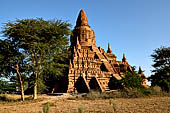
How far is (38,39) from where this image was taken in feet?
53.7

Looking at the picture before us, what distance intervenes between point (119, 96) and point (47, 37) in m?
11.2

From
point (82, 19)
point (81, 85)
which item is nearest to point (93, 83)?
point (81, 85)

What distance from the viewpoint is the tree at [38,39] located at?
16.1 metres

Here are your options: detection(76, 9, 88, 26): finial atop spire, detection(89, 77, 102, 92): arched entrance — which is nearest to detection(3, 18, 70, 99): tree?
detection(89, 77, 102, 92): arched entrance

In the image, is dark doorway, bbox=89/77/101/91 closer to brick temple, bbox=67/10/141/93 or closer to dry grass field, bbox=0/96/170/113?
brick temple, bbox=67/10/141/93

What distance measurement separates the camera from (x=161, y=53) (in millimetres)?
31172

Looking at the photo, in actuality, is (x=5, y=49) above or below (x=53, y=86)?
above

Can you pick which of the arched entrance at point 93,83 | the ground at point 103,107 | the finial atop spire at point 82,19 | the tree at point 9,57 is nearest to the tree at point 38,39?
the tree at point 9,57

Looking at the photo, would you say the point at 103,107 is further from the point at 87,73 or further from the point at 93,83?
the point at 87,73

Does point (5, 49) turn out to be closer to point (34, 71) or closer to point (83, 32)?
point (34, 71)

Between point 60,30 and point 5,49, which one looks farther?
point 60,30

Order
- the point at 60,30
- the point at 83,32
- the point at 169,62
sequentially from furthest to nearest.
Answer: the point at 83,32 → the point at 169,62 → the point at 60,30

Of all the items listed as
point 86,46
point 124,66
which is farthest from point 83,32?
point 124,66

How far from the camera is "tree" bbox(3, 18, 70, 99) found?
16.1 metres
